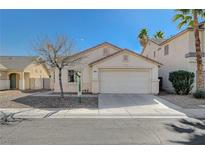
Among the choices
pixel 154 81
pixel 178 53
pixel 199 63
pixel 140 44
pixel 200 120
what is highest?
pixel 140 44

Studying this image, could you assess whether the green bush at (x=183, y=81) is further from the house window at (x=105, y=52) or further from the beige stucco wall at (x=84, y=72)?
the beige stucco wall at (x=84, y=72)

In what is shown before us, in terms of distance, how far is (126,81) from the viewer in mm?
17625

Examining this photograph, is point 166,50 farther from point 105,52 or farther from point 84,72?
point 84,72

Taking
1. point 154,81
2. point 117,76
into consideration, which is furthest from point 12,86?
point 154,81

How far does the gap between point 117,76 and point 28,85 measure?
15.3 m

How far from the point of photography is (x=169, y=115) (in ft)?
29.5

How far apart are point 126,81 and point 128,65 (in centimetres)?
157

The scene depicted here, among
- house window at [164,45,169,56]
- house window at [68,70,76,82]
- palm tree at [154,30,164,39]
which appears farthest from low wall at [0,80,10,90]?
palm tree at [154,30,164,39]

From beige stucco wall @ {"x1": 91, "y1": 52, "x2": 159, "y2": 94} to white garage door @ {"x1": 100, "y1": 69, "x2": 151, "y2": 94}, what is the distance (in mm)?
377

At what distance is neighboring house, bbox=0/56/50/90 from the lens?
2460 cm

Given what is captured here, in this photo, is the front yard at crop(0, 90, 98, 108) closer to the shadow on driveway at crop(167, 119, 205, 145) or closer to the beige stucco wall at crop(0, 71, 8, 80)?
the shadow on driveway at crop(167, 119, 205, 145)

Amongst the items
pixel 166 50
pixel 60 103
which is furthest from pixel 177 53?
pixel 60 103
